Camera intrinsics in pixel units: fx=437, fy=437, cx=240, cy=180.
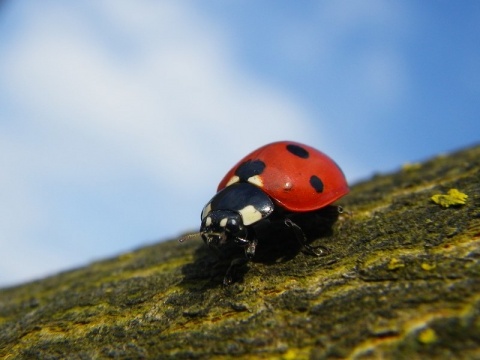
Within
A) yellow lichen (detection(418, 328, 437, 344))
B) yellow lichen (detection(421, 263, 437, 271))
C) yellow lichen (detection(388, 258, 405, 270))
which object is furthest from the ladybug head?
yellow lichen (detection(418, 328, 437, 344))

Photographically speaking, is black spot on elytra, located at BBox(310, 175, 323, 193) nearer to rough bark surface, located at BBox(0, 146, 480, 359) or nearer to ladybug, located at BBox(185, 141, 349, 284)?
ladybug, located at BBox(185, 141, 349, 284)

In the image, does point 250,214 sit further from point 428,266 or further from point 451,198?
point 451,198

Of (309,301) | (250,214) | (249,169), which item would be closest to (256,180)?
(249,169)

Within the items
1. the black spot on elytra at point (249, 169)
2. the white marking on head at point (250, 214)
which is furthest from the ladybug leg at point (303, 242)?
the black spot on elytra at point (249, 169)

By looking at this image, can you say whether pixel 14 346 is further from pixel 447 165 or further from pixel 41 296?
pixel 447 165

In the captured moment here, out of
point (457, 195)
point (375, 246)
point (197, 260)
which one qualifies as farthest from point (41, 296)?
point (457, 195)

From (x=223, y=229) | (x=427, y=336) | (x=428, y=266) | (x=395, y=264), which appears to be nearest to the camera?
(x=427, y=336)
